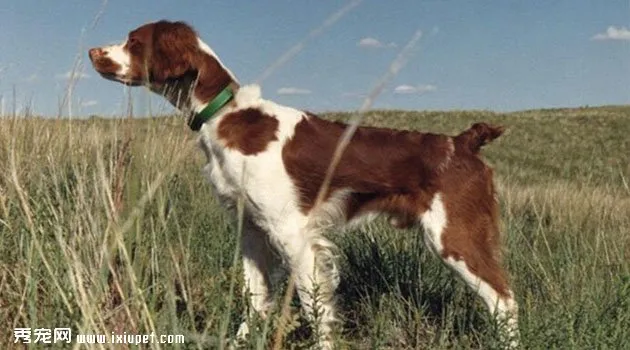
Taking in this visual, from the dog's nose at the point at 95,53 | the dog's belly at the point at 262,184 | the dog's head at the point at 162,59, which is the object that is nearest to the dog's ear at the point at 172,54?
the dog's head at the point at 162,59

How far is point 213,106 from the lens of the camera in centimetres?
342

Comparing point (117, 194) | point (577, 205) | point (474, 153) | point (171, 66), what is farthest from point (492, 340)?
point (577, 205)

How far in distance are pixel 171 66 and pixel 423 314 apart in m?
1.71

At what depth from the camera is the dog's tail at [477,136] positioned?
3.62 metres

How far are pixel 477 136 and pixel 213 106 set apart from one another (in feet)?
4.40

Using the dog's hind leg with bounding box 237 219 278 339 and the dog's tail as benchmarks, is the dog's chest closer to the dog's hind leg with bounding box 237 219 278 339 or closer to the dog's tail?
the dog's hind leg with bounding box 237 219 278 339

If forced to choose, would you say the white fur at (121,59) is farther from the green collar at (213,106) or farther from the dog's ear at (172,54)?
the green collar at (213,106)

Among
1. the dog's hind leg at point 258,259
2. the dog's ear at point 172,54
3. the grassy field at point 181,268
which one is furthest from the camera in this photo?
the dog's hind leg at point 258,259

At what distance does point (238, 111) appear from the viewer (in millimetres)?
3432

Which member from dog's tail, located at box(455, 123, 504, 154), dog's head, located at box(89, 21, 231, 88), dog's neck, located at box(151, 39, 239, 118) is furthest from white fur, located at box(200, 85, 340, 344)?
dog's tail, located at box(455, 123, 504, 154)

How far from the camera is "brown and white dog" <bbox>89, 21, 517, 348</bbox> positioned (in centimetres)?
332

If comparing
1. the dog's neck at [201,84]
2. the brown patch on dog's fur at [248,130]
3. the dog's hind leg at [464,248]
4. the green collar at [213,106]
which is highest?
the dog's neck at [201,84]

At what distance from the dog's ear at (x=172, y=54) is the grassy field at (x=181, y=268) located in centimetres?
30

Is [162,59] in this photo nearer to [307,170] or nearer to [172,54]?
[172,54]
